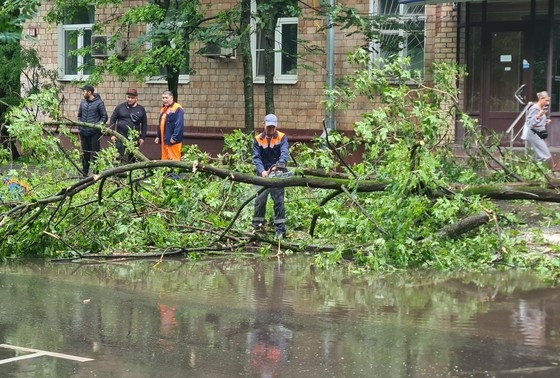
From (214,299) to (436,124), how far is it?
3.48 m

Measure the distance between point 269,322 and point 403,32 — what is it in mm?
13869

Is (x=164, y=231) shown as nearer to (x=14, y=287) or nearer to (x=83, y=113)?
(x=14, y=287)

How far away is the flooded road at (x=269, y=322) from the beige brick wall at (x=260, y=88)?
1072 centimetres

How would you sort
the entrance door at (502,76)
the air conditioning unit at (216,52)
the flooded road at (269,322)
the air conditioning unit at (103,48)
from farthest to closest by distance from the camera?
the air conditioning unit at (103,48), the air conditioning unit at (216,52), the entrance door at (502,76), the flooded road at (269,322)

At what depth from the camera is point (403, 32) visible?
2080cm

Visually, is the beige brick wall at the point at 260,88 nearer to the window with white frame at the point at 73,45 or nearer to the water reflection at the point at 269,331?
the window with white frame at the point at 73,45

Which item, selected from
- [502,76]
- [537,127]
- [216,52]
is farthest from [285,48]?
[537,127]

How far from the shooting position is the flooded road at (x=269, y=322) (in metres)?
6.53

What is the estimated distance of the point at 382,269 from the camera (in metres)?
10.0

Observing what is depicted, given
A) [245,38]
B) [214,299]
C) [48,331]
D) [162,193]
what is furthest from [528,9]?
[48,331]

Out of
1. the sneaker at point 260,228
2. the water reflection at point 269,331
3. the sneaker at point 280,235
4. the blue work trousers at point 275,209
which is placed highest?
the blue work trousers at point 275,209

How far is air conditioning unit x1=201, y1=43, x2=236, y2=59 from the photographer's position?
69.4ft

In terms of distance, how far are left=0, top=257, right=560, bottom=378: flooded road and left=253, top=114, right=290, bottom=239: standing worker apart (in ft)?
2.84

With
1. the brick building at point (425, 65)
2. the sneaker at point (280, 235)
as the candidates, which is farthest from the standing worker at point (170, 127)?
the brick building at point (425, 65)
